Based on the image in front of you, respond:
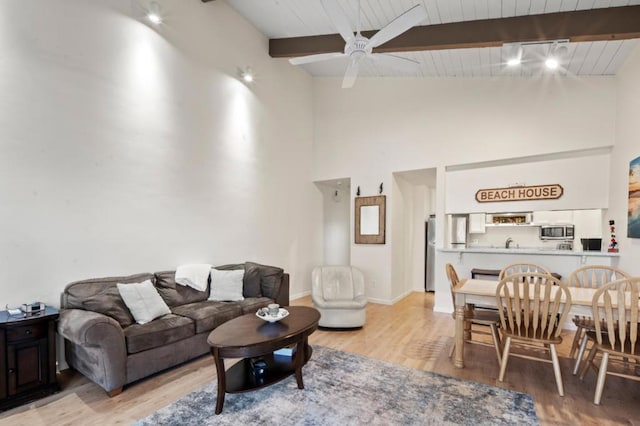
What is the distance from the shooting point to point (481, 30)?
363cm

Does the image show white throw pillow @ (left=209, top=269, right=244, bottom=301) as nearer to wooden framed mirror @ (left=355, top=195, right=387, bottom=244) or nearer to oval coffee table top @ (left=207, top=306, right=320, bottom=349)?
oval coffee table top @ (left=207, top=306, right=320, bottom=349)

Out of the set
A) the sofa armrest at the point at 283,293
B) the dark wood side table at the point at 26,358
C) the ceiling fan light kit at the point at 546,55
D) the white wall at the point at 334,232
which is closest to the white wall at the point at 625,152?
the ceiling fan light kit at the point at 546,55

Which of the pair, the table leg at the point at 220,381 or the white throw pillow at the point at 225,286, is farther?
the white throw pillow at the point at 225,286

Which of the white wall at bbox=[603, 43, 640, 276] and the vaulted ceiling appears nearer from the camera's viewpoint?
the vaulted ceiling

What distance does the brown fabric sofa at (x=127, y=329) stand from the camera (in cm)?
253

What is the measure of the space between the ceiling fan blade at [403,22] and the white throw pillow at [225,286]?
320 centimetres

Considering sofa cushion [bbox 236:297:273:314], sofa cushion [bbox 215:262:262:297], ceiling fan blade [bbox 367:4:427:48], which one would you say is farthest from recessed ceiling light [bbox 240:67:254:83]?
sofa cushion [bbox 236:297:273:314]

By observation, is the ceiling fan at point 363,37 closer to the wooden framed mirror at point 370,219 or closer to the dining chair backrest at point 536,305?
the dining chair backrest at point 536,305

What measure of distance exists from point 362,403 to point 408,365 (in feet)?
2.86

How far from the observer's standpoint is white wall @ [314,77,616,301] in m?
4.20

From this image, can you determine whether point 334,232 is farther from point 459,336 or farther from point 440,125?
point 459,336

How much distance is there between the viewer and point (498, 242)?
203 inches

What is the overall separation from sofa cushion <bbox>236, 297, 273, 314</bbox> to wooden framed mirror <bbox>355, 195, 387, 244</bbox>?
237 cm

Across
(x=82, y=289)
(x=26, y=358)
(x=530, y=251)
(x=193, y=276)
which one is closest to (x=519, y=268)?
(x=530, y=251)
